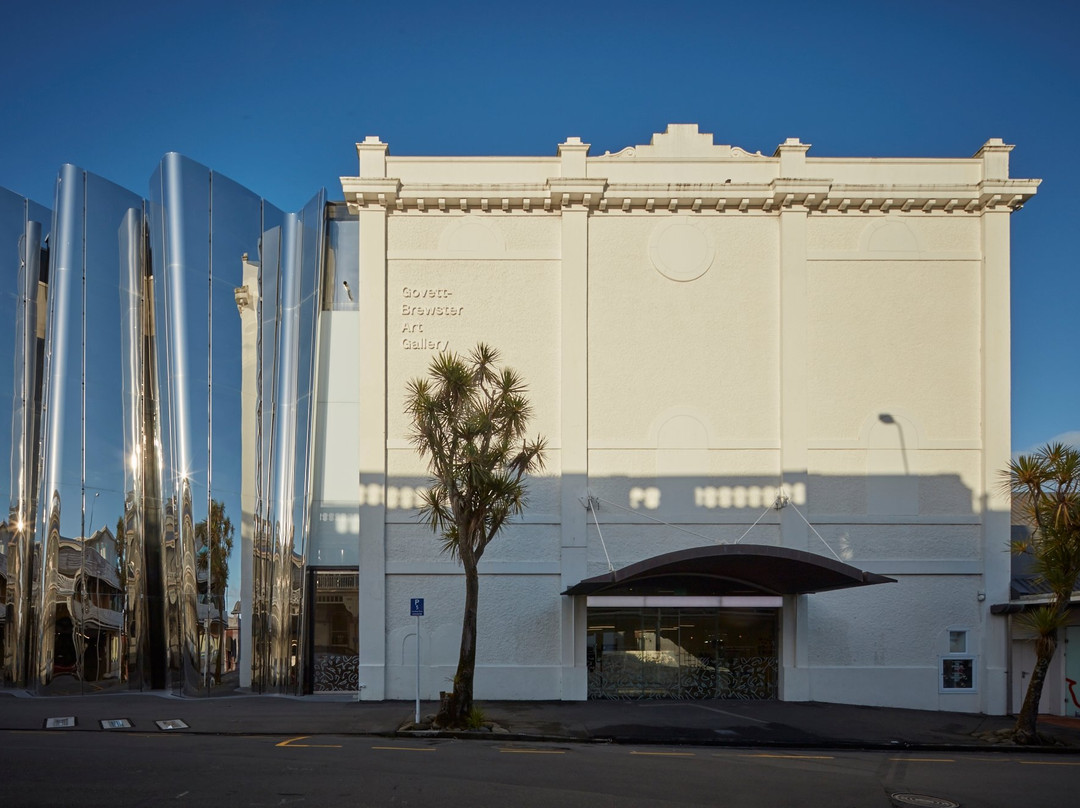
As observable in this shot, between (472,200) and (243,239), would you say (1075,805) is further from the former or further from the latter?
(243,239)

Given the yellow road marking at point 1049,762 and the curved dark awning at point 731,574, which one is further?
the curved dark awning at point 731,574

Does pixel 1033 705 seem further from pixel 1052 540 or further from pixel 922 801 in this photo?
pixel 922 801

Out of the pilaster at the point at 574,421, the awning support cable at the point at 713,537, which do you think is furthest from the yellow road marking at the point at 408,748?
the awning support cable at the point at 713,537

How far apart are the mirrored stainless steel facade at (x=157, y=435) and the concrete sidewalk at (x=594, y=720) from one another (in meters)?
1.26

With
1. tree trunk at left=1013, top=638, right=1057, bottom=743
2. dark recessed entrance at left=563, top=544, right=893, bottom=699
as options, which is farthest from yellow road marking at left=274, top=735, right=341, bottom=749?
tree trunk at left=1013, top=638, right=1057, bottom=743

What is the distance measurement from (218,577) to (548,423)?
8459mm

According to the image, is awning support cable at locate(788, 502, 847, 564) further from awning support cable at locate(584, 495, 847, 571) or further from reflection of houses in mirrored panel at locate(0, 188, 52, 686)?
reflection of houses in mirrored panel at locate(0, 188, 52, 686)

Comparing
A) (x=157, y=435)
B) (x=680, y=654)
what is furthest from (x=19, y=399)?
(x=680, y=654)

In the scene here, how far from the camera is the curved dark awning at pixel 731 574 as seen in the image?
1870 centimetres

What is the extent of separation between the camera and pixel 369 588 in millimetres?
21953

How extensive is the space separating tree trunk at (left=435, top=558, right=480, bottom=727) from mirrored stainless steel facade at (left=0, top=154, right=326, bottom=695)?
6935 millimetres

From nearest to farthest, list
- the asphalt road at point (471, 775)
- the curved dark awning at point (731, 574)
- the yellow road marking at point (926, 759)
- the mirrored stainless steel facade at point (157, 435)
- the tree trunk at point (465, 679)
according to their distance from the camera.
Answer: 1. the asphalt road at point (471, 775)
2. the yellow road marking at point (926, 759)
3. the tree trunk at point (465, 679)
4. the curved dark awning at point (731, 574)
5. the mirrored stainless steel facade at point (157, 435)

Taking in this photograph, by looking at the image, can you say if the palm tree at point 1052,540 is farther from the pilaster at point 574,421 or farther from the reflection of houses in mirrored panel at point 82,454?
the reflection of houses in mirrored panel at point 82,454

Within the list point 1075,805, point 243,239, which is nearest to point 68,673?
point 243,239
